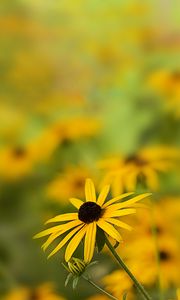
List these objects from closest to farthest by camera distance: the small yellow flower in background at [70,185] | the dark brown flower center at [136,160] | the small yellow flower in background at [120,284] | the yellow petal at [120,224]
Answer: the yellow petal at [120,224]
the small yellow flower in background at [120,284]
the dark brown flower center at [136,160]
the small yellow flower in background at [70,185]

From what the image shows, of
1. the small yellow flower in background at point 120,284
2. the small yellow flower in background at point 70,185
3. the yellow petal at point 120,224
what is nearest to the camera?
the yellow petal at point 120,224

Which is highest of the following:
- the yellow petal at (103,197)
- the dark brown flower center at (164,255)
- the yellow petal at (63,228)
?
the dark brown flower center at (164,255)

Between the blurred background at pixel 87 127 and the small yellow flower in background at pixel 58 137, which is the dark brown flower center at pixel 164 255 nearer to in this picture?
the blurred background at pixel 87 127

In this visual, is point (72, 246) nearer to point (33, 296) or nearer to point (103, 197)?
point (103, 197)

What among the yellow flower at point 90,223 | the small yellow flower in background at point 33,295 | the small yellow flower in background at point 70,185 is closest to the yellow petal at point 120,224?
the yellow flower at point 90,223

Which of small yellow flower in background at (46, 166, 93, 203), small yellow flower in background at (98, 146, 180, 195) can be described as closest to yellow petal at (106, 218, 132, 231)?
small yellow flower in background at (98, 146, 180, 195)

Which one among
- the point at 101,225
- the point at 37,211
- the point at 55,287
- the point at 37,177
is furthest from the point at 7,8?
the point at 101,225

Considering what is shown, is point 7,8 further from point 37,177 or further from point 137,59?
point 37,177

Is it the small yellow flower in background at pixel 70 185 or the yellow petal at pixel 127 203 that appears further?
the small yellow flower in background at pixel 70 185
